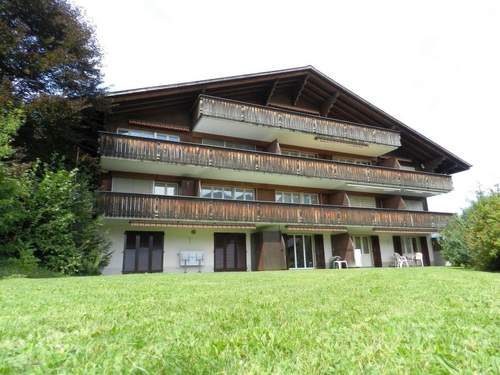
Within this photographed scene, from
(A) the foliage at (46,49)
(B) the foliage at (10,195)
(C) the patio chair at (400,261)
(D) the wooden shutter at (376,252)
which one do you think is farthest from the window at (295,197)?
(B) the foliage at (10,195)

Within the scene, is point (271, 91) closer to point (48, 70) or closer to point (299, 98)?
point (299, 98)

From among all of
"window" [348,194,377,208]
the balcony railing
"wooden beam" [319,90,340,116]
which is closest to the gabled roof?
"wooden beam" [319,90,340,116]

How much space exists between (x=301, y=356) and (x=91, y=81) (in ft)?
53.6

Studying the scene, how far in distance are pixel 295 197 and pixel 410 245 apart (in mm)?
10373

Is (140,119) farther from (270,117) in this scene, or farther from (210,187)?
(270,117)

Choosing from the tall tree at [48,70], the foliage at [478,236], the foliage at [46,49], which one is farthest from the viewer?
the foliage at [46,49]

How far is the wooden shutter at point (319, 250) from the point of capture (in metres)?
21.5

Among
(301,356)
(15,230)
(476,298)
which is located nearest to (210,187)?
(15,230)

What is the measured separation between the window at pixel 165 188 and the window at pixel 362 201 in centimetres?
1276

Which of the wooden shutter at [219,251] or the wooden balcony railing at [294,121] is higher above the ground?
the wooden balcony railing at [294,121]

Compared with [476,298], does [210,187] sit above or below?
above

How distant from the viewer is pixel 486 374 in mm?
1765

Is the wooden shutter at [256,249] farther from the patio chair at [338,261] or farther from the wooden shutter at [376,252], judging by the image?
the wooden shutter at [376,252]

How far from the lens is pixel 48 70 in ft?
44.8
